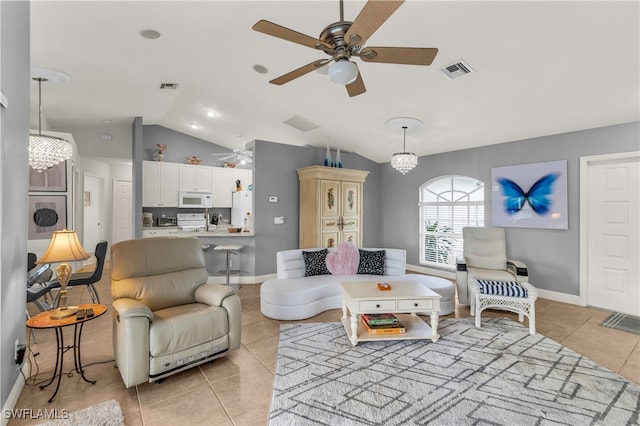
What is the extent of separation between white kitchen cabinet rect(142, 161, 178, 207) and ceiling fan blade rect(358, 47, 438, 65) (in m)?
5.69

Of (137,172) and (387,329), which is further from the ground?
(137,172)

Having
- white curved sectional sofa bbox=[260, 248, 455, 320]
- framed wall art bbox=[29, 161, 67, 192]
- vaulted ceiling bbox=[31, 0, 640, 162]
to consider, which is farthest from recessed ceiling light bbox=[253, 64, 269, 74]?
framed wall art bbox=[29, 161, 67, 192]

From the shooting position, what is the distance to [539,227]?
175 inches

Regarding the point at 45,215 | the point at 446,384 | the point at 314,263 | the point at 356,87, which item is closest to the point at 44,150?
the point at 45,215

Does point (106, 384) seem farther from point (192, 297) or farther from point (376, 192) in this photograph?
point (376, 192)

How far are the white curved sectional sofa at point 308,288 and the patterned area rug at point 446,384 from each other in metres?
0.47

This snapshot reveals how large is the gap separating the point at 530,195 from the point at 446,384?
3.54 m

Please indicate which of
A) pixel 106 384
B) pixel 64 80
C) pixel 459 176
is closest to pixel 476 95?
pixel 459 176

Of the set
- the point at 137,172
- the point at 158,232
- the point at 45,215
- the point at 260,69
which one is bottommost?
the point at 158,232

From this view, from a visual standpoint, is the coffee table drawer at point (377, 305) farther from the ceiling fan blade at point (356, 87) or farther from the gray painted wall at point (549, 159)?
the gray painted wall at point (549, 159)

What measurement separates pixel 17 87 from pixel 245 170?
18.0 feet

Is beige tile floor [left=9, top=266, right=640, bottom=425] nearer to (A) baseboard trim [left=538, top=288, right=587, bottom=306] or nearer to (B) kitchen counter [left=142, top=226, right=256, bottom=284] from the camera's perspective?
(A) baseboard trim [left=538, top=288, right=587, bottom=306]

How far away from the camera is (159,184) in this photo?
637 centimetres

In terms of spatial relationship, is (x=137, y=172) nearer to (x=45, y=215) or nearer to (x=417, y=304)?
(x=45, y=215)
